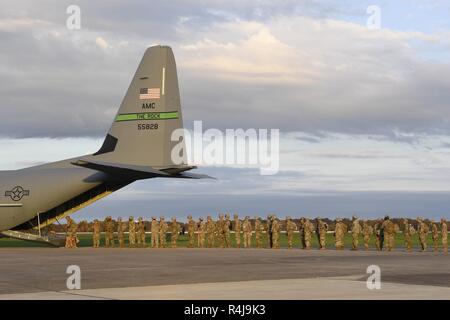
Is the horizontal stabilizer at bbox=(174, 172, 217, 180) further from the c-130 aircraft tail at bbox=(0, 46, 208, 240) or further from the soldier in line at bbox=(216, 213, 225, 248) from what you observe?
the soldier in line at bbox=(216, 213, 225, 248)

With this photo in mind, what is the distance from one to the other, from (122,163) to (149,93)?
10.3ft

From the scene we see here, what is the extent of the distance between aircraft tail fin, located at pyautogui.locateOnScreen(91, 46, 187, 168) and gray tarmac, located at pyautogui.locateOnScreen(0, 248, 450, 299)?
605 centimetres

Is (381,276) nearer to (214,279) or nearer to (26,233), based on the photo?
(214,279)

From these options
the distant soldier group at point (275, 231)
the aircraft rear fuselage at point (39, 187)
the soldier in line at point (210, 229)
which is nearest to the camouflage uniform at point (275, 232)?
the distant soldier group at point (275, 231)

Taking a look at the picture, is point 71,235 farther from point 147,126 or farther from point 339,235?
point 339,235

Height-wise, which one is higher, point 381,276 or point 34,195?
point 34,195

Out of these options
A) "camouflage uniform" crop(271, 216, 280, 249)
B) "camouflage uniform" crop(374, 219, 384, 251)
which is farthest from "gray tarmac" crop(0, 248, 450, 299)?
"camouflage uniform" crop(271, 216, 280, 249)

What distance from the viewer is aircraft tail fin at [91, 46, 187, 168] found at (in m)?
29.6

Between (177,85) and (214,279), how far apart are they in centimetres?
1406

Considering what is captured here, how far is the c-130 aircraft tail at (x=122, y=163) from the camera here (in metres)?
29.5

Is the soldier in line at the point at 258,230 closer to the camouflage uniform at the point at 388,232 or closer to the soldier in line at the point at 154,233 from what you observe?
the soldier in line at the point at 154,233

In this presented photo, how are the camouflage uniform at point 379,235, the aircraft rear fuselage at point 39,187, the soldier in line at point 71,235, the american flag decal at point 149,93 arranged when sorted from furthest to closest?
the soldier in line at point 71,235 → the camouflage uniform at point 379,235 → the aircraft rear fuselage at point 39,187 → the american flag decal at point 149,93

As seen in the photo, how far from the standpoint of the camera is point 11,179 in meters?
31.9
